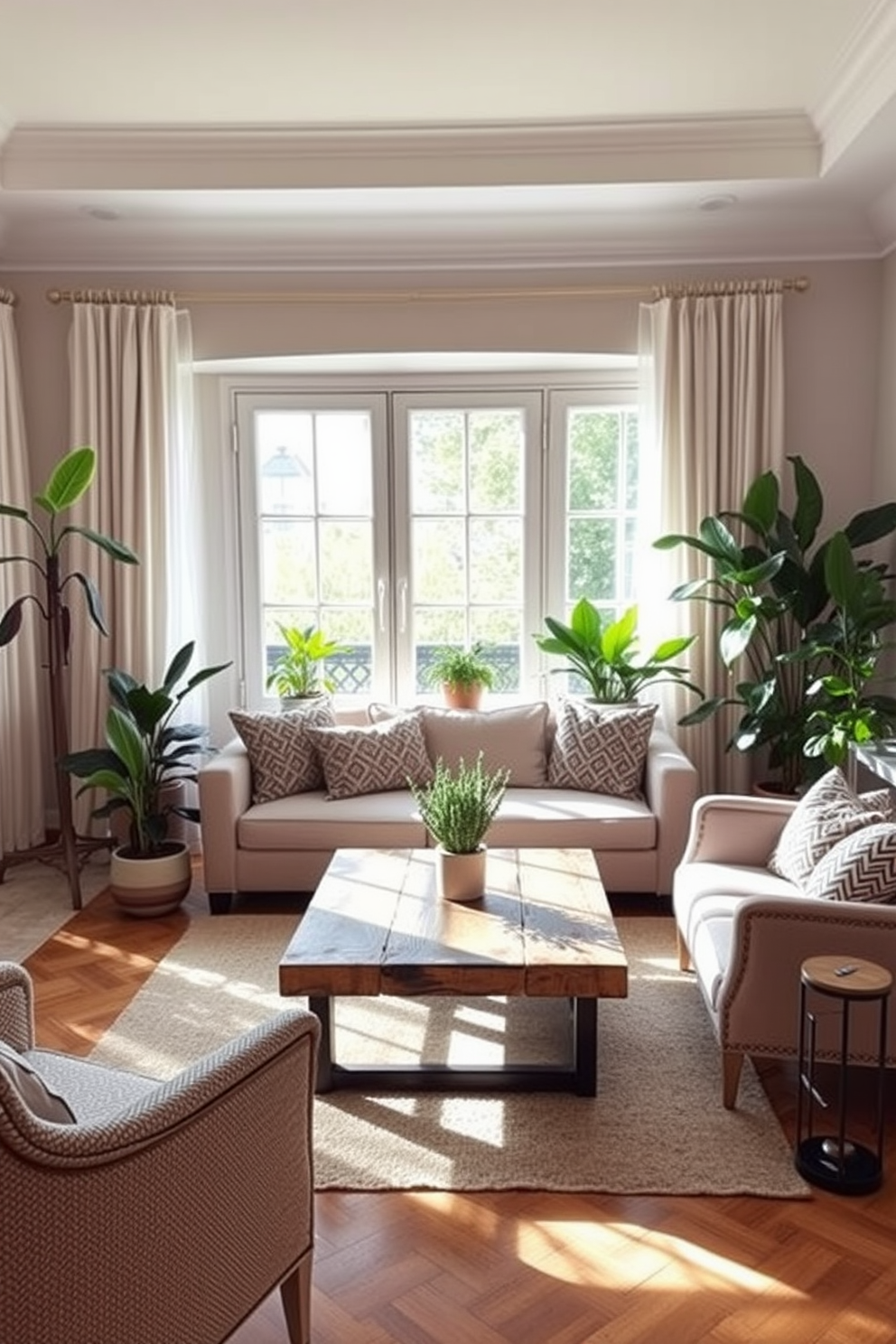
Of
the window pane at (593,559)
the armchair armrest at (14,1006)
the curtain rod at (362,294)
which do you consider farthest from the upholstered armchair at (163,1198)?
the curtain rod at (362,294)

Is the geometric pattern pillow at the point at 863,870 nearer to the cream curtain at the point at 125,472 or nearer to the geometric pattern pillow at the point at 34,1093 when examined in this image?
the geometric pattern pillow at the point at 34,1093

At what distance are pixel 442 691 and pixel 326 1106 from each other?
2.39 meters

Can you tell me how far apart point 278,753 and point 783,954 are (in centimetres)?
231

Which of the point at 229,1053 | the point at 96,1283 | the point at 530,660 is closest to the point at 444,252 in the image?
the point at 530,660

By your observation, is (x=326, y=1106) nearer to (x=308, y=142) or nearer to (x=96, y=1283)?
(x=96, y=1283)

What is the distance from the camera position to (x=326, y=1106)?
8.67 ft

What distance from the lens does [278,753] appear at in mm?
4211

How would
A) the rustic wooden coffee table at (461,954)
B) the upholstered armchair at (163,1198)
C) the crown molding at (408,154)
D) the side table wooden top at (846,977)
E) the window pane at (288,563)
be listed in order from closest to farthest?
1. the upholstered armchair at (163,1198)
2. the side table wooden top at (846,977)
3. the rustic wooden coffee table at (461,954)
4. the crown molding at (408,154)
5. the window pane at (288,563)

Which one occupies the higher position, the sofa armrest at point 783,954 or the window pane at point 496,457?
the window pane at point 496,457

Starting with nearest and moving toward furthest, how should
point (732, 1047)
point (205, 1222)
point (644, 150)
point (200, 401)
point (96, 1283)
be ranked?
1. point (96, 1283)
2. point (205, 1222)
3. point (732, 1047)
4. point (644, 150)
5. point (200, 401)

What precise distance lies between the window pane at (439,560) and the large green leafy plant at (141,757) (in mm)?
1236

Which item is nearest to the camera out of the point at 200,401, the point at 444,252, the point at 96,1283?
the point at 96,1283

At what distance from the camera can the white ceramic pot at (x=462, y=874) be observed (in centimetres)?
295

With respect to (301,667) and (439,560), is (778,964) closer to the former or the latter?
(301,667)
